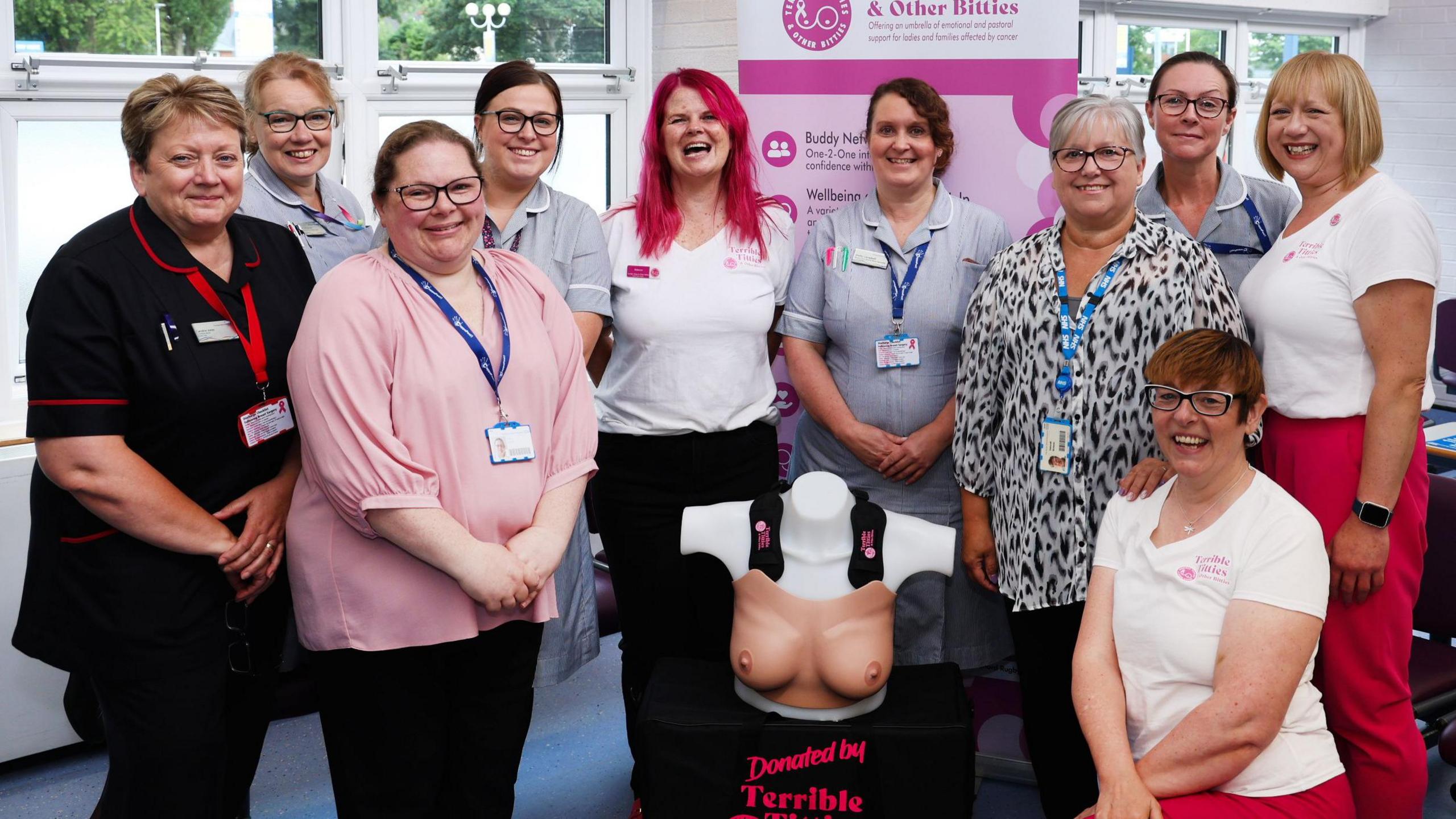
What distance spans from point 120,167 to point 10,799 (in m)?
1.92

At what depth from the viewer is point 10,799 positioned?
3195 millimetres

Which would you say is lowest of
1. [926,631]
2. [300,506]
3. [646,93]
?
[926,631]

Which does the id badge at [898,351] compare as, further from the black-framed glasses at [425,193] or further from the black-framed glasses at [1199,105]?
the black-framed glasses at [425,193]

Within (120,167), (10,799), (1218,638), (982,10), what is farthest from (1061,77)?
(10,799)

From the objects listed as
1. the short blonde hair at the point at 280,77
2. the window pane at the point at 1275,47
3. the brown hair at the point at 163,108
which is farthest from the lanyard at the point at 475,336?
the window pane at the point at 1275,47

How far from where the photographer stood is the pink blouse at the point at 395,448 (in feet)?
6.63

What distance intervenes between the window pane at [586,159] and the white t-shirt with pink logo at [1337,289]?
308 centimetres

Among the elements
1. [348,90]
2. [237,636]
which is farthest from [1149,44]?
[237,636]

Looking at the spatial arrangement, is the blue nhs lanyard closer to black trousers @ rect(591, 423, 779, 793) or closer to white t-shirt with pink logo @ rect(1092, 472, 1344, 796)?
white t-shirt with pink logo @ rect(1092, 472, 1344, 796)

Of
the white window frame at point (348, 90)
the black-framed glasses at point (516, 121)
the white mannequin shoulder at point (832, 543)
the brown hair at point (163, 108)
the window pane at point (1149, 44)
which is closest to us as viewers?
the brown hair at point (163, 108)

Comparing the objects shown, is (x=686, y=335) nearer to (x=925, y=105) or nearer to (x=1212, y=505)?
(x=925, y=105)

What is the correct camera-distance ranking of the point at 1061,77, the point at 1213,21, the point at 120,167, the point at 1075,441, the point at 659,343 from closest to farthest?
the point at 1075,441 < the point at 659,343 < the point at 1061,77 < the point at 120,167 < the point at 1213,21

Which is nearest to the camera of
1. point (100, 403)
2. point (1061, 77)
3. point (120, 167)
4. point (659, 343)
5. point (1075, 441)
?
point (100, 403)

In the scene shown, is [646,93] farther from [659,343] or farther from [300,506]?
[300,506]
